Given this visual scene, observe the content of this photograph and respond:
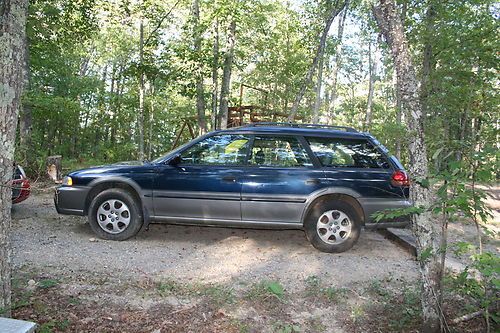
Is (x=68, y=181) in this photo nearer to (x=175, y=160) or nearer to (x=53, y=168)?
(x=175, y=160)

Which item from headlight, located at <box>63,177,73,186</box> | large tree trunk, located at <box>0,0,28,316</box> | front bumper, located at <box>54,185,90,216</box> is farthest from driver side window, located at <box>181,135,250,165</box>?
large tree trunk, located at <box>0,0,28,316</box>

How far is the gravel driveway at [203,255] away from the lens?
177 inches

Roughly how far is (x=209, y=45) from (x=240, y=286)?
9777mm

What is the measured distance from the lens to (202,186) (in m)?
5.31

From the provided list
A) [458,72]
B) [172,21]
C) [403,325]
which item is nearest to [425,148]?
[403,325]

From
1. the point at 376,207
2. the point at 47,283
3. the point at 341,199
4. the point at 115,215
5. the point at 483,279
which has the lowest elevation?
the point at 47,283

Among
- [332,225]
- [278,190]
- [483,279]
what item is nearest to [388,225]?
[332,225]

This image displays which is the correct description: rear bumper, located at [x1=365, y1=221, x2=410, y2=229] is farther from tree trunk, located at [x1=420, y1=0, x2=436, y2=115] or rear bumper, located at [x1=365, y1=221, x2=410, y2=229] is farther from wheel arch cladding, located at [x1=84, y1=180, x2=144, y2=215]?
tree trunk, located at [x1=420, y1=0, x2=436, y2=115]

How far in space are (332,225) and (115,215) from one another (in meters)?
3.23

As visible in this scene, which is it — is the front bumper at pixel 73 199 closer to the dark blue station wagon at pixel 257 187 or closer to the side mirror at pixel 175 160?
the dark blue station wagon at pixel 257 187

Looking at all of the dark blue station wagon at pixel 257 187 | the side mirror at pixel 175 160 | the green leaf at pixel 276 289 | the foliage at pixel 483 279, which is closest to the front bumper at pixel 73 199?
the dark blue station wagon at pixel 257 187

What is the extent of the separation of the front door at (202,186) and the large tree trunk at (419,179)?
259cm

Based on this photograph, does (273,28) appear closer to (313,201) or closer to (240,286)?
(313,201)

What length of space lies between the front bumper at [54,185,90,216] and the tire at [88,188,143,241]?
0.18 meters
